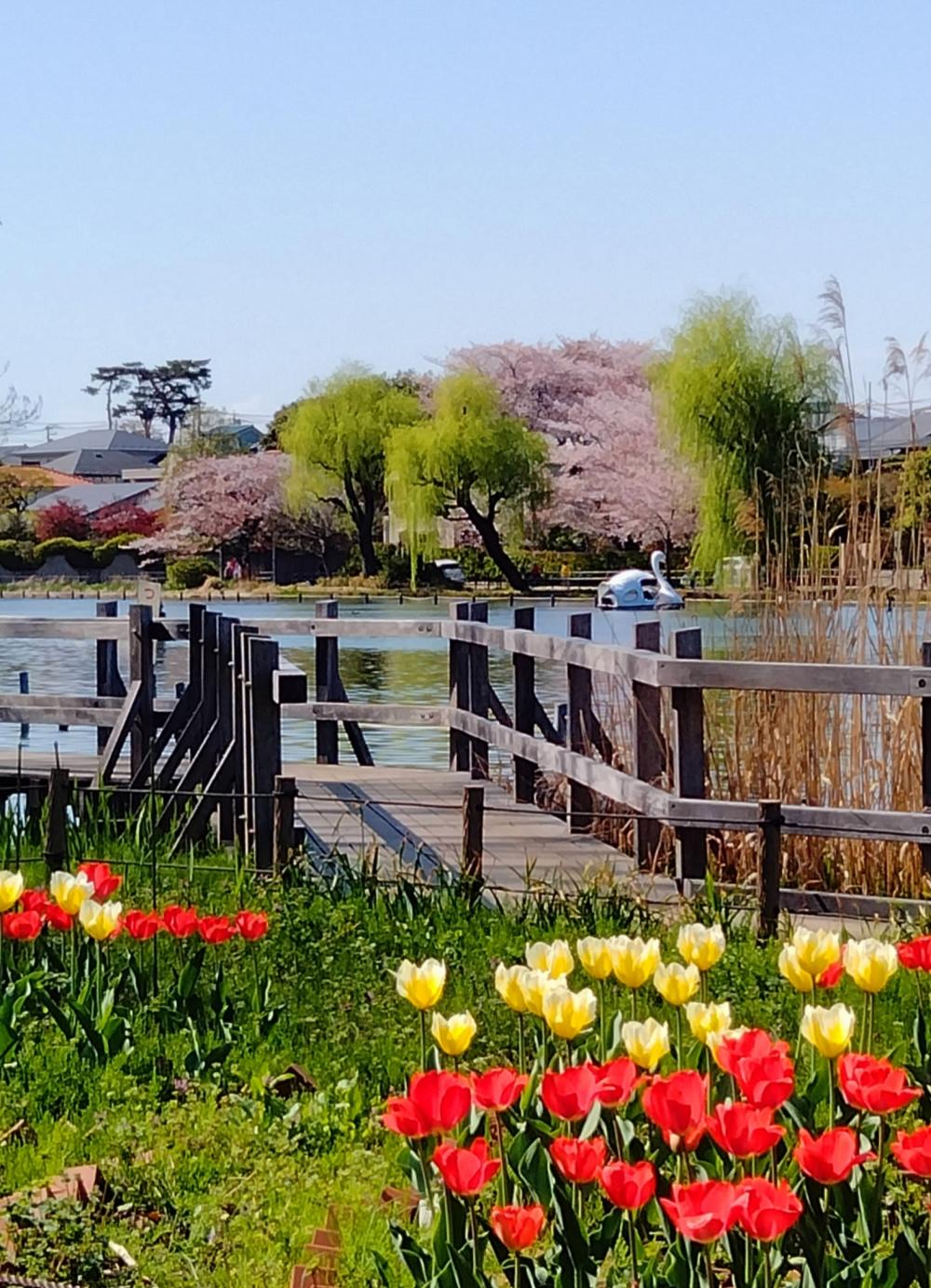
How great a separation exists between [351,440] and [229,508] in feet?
41.4

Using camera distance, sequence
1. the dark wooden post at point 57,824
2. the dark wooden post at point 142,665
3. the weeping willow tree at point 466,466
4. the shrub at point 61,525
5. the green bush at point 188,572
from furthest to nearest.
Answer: the shrub at point 61,525
the green bush at point 188,572
the weeping willow tree at point 466,466
the dark wooden post at point 142,665
the dark wooden post at point 57,824

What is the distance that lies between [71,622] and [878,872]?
18.5 feet

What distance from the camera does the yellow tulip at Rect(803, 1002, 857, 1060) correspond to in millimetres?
2500

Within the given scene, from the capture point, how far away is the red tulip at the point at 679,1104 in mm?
2283

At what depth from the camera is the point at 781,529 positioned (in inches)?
344

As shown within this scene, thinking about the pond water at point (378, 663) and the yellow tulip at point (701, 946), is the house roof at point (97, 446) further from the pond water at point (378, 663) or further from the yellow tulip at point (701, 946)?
the yellow tulip at point (701, 946)

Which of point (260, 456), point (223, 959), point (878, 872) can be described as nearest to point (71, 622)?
point (878, 872)

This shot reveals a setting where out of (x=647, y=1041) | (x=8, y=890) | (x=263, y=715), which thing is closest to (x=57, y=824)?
(x=8, y=890)

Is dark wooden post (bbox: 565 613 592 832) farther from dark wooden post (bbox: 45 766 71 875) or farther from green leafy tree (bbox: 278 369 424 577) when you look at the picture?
green leafy tree (bbox: 278 369 424 577)

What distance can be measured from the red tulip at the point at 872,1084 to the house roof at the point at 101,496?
3202 inches

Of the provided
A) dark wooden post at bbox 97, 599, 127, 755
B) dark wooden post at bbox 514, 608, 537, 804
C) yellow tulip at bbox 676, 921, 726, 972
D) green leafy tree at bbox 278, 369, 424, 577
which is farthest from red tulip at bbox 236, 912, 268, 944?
green leafy tree at bbox 278, 369, 424, 577

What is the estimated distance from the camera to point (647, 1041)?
253 cm

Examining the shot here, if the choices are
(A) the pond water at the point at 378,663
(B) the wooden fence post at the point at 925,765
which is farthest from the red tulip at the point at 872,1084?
(A) the pond water at the point at 378,663

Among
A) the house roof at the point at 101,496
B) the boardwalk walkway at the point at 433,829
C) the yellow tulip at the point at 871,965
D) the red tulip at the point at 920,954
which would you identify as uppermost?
the house roof at the point at 101,496
